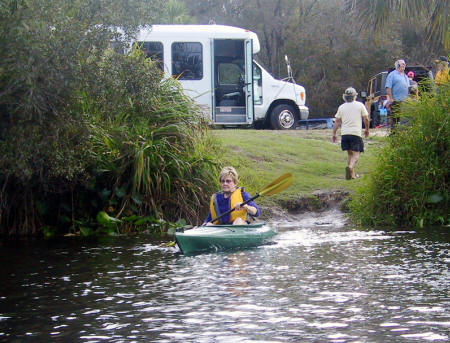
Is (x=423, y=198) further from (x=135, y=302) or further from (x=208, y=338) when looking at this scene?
(x=208, y=338)

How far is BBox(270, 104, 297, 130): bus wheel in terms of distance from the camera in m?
24.2

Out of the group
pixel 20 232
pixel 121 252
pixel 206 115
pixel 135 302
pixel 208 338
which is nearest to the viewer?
pixel 208 338

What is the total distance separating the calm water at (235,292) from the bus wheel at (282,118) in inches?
486

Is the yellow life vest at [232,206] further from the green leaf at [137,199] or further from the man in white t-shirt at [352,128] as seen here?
the man in white t-shirt at [352,128]

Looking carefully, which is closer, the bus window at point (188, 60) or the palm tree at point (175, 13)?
the bus window at point (188, 60)

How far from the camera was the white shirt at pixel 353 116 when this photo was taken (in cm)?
1605

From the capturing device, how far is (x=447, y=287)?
7820 millimetres

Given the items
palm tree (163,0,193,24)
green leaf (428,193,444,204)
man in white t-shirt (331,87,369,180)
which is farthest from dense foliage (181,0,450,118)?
green leaf (428,193,444,204)

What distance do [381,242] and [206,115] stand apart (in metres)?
5.44

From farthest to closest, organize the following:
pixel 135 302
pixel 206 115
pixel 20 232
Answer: pixel 206 115 < pixel 20 232 < pixel 135 302

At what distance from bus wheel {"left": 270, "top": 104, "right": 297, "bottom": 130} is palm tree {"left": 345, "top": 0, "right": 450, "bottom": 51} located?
6.94 meters

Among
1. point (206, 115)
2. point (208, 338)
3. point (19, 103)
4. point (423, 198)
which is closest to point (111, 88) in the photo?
point (19, 103)

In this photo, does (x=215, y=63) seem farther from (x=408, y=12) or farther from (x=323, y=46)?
(x=323, y=46)

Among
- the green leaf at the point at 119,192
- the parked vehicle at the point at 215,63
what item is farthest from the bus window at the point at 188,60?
the green leaf at the point at 119,192
